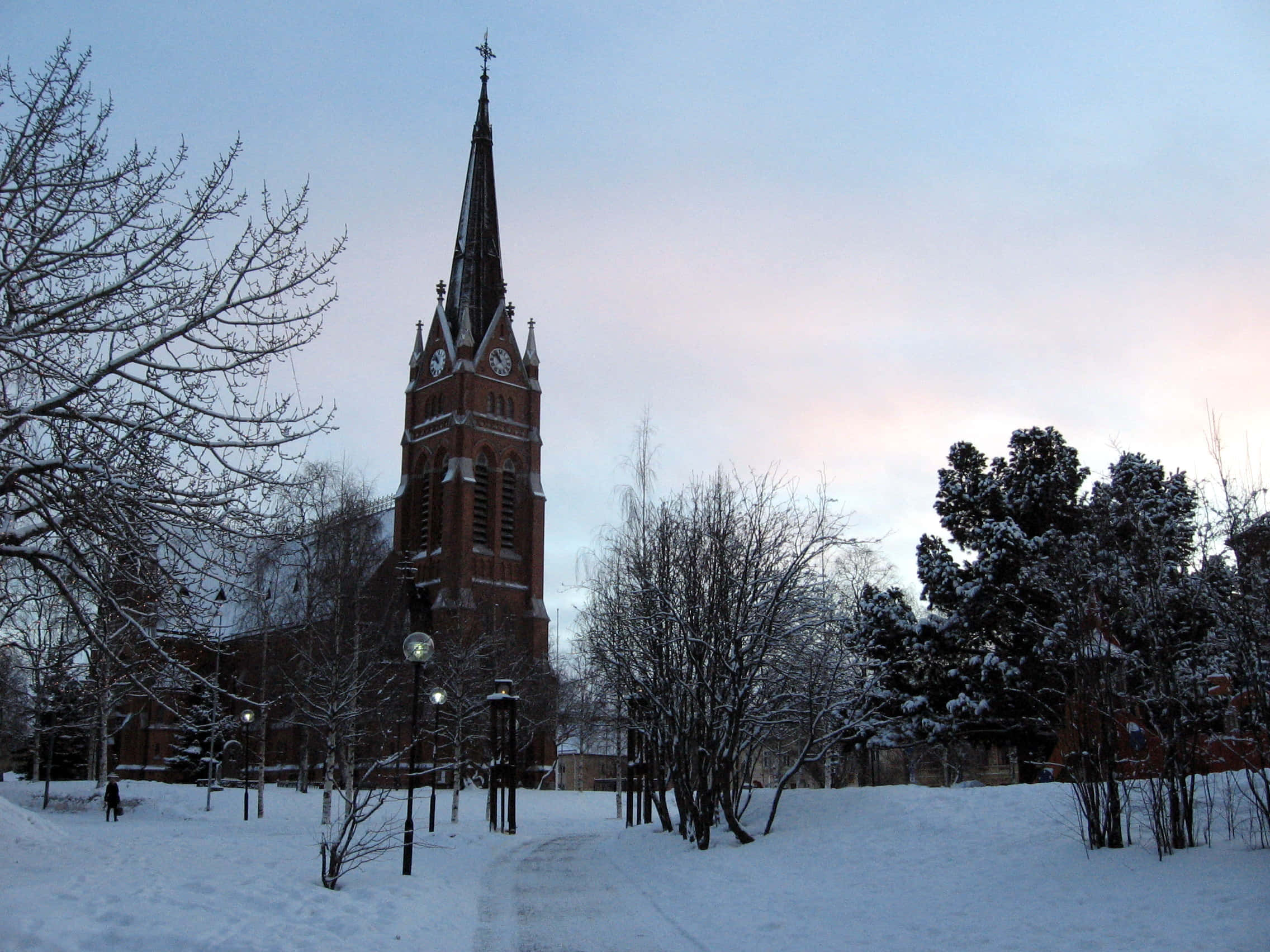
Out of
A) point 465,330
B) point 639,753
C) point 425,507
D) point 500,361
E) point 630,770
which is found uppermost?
point 465,330

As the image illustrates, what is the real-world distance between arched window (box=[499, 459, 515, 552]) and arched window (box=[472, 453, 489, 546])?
79cm

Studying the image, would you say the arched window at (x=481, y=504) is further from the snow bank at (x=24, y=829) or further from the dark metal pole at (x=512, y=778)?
the snow bank at (x=24, y=829)

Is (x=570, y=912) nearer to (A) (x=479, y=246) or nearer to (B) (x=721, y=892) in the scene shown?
(B) (x=721, y=892)

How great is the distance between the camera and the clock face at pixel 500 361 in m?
59.2

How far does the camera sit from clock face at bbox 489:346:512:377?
2330 inches

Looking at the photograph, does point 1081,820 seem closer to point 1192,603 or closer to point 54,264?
point 1192,603

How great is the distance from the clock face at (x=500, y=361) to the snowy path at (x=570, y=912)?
43.0 m

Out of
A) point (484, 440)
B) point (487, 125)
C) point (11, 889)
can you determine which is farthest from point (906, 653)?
point (487, 125)

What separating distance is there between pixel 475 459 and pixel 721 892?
45136 mm

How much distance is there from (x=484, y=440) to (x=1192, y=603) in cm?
4791

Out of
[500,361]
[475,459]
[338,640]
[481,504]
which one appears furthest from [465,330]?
[338,640]

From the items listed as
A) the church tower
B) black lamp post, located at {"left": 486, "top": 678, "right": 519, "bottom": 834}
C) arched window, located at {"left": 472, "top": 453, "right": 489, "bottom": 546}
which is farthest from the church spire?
black lamp post, located at {"left": 486, "top": 678, "right": 519, "bottom": 834}

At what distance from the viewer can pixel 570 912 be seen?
39.7ft

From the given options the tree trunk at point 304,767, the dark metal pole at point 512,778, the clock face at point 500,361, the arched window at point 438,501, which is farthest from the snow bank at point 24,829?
the clock face at point 500,361
